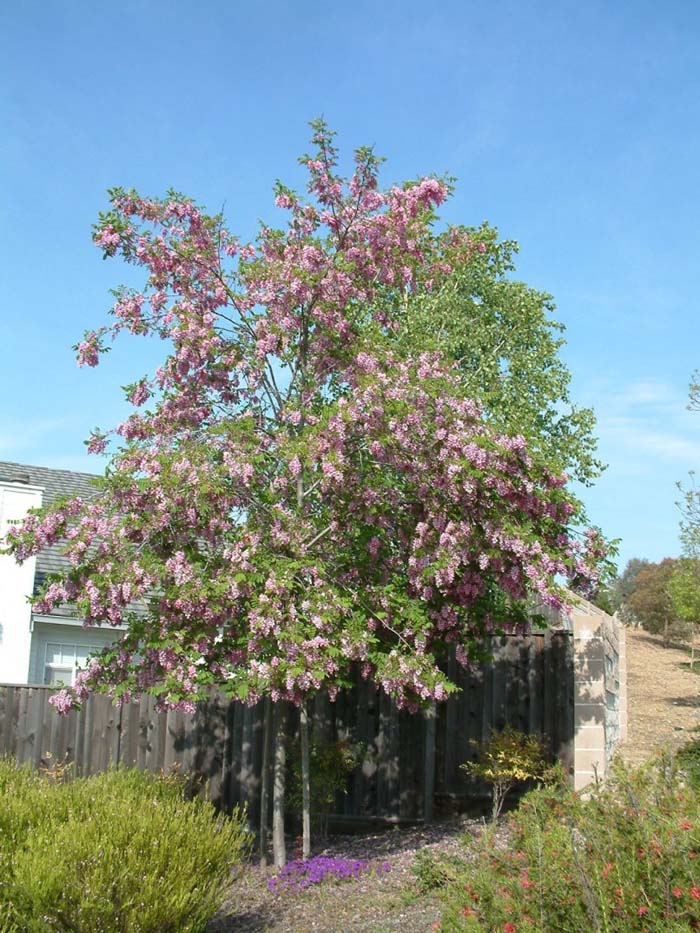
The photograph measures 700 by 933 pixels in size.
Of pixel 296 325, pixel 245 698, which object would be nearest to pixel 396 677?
pixel 245 698

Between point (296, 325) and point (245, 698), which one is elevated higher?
point (296, 325)

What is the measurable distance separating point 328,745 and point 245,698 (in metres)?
2.71

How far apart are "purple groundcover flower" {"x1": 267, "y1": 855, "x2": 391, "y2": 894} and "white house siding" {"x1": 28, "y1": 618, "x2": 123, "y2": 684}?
31.3 ft

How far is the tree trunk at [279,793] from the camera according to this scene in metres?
10.2

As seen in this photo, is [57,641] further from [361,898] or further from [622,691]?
[361,898]

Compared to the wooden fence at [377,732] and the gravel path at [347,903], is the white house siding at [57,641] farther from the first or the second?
the gravel path at [347,903]

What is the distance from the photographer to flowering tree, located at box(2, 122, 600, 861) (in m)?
9.35

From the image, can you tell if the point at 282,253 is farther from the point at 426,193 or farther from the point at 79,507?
the point at 79,507

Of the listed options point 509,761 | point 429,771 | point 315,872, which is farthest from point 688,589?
point 315,872

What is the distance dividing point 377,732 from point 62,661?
29.0 feet

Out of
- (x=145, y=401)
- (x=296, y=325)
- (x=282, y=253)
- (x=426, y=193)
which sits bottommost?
(x=145, y=401)

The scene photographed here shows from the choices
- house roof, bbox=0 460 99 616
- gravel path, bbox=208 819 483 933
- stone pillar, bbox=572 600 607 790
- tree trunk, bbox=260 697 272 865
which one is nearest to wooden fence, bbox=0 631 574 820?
stone pillar, bbox=572 600 607 790

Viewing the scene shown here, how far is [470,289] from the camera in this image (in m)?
21.2

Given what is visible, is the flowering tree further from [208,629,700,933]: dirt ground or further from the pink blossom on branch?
[208,629,700,933]: dirt ground
